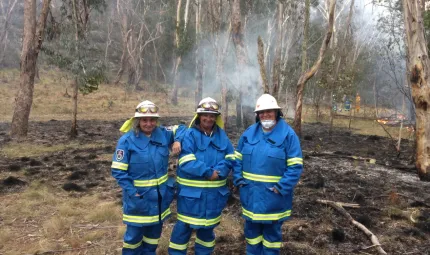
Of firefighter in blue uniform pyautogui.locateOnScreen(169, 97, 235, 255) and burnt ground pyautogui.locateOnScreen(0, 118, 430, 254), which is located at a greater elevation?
firefighter in blue uniform pyautogui.locateOnScreen(169, 97, 235, 255)

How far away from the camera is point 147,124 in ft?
12.2

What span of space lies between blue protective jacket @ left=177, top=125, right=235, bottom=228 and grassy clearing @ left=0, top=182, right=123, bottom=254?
1.52 m

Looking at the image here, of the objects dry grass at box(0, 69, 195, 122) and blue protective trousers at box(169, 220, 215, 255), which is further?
dry grass at box(0, 69, 195, 122)

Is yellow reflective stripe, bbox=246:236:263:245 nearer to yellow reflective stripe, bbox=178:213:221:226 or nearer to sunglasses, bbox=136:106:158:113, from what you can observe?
yellow reflective stripe, bbox=178:213:221:226

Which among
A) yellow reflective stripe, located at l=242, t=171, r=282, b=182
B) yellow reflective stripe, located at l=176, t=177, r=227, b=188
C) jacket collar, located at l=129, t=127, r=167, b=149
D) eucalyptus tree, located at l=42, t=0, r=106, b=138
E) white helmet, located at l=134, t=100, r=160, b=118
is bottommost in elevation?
yellow reflective stripe, located at l=176, t=177, r=227, b=188

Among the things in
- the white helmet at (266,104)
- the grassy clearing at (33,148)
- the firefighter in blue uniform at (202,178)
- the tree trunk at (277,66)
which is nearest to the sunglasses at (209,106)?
the firefighter in blue uniform at (202,178)

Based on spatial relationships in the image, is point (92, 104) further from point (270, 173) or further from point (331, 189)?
point (270, 173)

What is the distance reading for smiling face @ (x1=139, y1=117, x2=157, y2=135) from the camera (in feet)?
12.2

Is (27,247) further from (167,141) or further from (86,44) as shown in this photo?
(86,44)

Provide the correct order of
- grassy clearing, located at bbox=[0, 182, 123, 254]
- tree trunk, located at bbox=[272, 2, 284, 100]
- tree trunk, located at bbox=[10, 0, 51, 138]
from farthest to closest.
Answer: tree trunk, located at bbox=[10, 0, 51, 138] → tree trunk, located at bbox=[272, 2, 284, 100] → grassy clearing, located at bbox=[0, 182, 123, 254]

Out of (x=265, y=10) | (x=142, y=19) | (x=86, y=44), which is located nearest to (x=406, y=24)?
(x=86, y=44)

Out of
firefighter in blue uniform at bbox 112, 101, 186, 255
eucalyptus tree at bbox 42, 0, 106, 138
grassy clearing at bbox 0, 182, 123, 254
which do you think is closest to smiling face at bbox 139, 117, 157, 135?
firefighter in blue uniform at bbox 112, 101, 186, 255

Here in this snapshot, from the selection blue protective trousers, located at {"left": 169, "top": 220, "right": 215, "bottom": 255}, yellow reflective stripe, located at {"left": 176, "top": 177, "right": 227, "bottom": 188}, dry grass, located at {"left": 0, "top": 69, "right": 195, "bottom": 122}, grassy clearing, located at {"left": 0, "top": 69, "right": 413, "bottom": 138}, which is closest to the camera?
yellow reflective stripe, located at {"left": 176, "top": 177, "right": 227, "bottom": 188}

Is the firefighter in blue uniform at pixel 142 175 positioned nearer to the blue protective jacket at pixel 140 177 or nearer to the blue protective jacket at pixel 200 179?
the blue protective jacket at pixel 140 177
